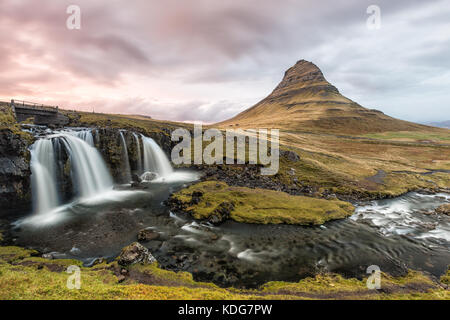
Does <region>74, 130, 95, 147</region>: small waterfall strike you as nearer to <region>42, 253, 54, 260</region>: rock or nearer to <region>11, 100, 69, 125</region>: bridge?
<region>11, 100, 69, 125</region>: bridge

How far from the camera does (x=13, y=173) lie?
82.5 feet

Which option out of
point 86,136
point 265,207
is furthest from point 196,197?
point 86,136

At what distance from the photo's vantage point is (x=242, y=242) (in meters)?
20.7

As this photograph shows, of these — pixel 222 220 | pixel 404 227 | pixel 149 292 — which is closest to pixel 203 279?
pixel 149 292

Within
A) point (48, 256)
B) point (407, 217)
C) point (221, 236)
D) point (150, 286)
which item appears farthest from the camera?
point (407, 217)

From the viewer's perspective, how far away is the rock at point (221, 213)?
24.9 m

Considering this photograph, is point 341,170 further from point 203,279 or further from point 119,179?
point 119,179

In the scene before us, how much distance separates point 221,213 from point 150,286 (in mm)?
14863

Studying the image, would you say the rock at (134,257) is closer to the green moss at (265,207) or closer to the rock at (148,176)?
the green moss at (265,207)

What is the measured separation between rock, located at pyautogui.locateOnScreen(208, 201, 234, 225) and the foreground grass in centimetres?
983

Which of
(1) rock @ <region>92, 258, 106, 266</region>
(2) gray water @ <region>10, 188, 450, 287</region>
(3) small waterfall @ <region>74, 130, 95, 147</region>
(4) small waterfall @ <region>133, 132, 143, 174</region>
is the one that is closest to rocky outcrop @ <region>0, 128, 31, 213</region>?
(2) gray water @ <region>10, 188, 450, 287</region>

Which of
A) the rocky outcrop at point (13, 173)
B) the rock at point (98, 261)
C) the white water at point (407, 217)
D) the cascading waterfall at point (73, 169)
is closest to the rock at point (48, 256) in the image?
the rock at point (98, 261)

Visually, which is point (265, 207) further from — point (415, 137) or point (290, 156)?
point (415, 137)

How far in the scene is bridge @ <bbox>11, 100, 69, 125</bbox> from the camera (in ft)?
150
